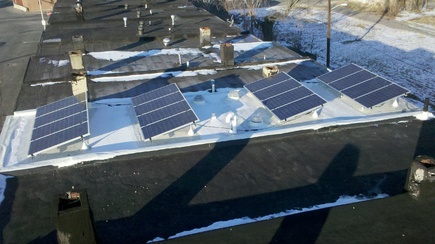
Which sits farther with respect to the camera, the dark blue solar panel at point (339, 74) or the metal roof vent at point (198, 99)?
the dark blue solar panel at point (339, 74)

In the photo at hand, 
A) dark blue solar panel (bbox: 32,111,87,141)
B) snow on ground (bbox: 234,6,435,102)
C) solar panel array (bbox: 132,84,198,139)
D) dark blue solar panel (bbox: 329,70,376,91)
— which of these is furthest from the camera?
snow on ground (bbox: 234,6,435,102)

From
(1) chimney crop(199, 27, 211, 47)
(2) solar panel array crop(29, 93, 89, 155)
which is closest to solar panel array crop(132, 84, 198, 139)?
(2) solar panel array crop(29, 93, 89, 155)

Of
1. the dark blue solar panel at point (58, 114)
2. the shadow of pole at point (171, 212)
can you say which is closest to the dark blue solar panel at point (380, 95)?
the shadow of pole at point (171, 212)

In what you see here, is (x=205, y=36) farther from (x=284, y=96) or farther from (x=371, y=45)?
(x=371, y=45)

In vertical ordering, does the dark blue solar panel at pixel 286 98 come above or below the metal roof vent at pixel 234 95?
above

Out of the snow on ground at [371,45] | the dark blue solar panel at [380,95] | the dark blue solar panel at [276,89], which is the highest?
the dark blue solar panel at [276,89]

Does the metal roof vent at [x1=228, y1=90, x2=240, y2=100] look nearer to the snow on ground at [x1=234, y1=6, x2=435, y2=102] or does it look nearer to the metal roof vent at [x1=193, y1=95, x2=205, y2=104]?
the metal roof vent at [x1=193, y1=95, x2=205, y2=104]

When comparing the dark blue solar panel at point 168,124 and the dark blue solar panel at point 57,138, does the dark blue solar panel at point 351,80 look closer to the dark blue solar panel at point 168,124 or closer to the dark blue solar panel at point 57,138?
the dark blue solar panel at point 168,124
